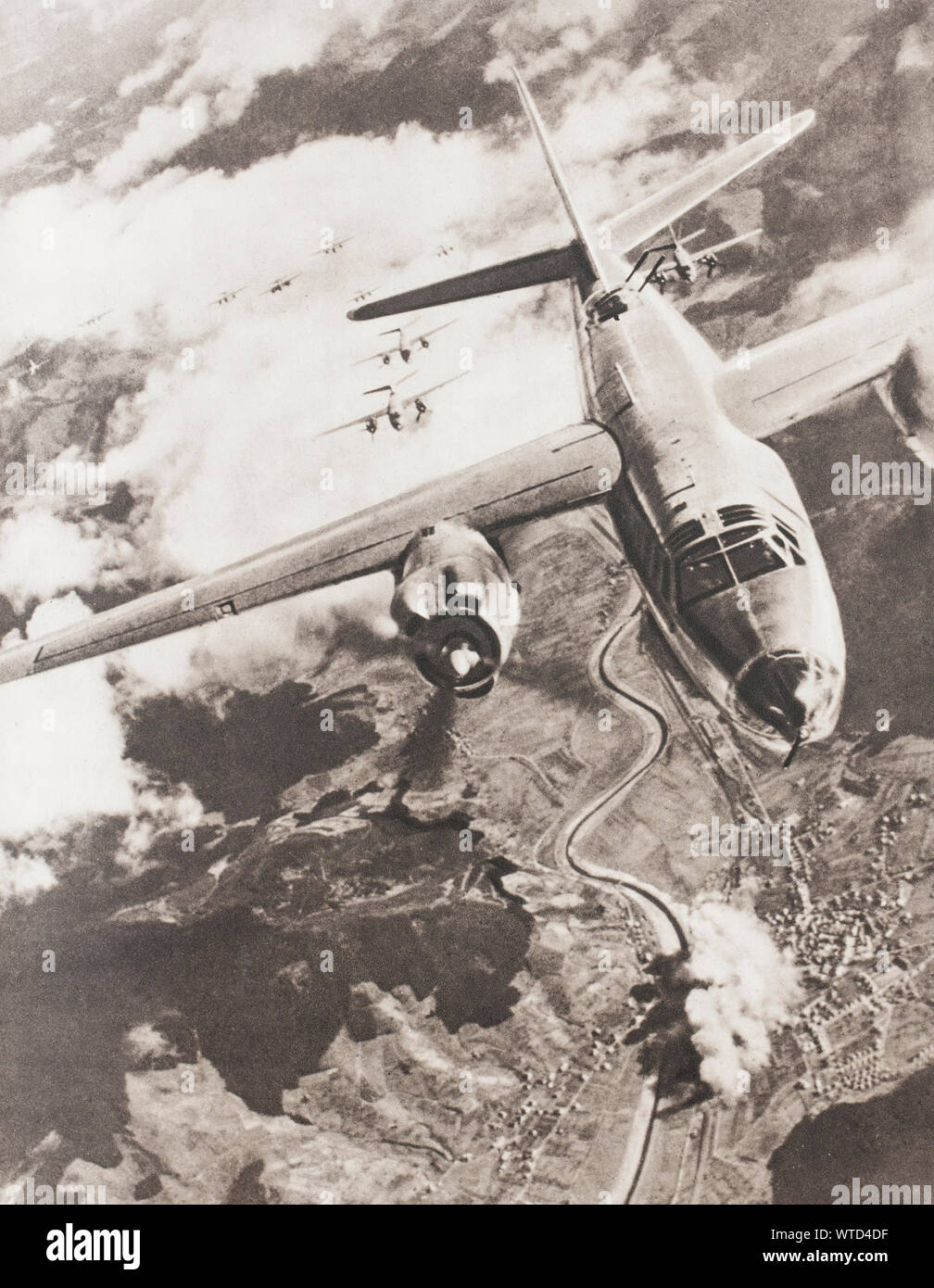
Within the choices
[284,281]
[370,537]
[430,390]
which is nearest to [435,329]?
[430,390]

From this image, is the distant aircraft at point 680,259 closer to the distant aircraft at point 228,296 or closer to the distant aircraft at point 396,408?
the distant aircraft at point 396,408

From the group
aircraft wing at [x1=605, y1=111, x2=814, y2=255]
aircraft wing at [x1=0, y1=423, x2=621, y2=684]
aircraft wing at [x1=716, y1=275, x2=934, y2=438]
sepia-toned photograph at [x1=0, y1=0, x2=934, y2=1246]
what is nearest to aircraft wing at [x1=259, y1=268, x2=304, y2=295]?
sepia-toned photograph at [x1=0, y1=0, x2=934, y2=1246]

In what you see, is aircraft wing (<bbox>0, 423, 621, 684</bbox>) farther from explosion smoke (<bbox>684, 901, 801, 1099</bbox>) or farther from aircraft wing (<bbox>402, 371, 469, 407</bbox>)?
explosion smoke (<bbox>684, 901, 801, 1099</bbox>)

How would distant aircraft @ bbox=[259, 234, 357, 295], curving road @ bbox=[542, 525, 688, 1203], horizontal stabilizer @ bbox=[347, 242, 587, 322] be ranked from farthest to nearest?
1. distant aircraft @ bbox=[259, 234, 357, 295]
2. horizontal stabilizer @ bbox=[347, 242, 587, 322]
3. curving road @ bbox=[542, 525, 688, 1203]

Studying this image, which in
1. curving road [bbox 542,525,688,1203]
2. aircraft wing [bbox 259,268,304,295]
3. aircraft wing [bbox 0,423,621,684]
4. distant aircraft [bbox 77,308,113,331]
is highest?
aircraft wing [bbox 259,268,304,295]

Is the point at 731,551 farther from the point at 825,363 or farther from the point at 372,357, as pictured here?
the point at 372,357
